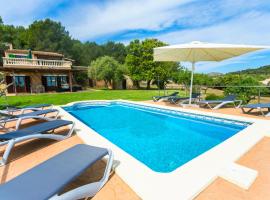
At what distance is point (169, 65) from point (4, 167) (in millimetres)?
26263

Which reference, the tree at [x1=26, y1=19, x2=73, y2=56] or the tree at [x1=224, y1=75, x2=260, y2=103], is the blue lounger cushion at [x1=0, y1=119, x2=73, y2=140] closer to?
the tree at [x1=224, y1=75, x2=260, y2=103]

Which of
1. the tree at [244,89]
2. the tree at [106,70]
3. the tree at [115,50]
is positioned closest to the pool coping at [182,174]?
the tree at [244,89]

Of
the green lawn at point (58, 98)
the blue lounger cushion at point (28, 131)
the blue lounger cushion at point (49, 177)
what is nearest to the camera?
the blue lounger cushion at point (49, 177)

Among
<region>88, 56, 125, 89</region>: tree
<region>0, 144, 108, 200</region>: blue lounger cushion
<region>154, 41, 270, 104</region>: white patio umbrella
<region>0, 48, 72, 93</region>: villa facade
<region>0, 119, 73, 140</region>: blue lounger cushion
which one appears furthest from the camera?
<region>88, 56, 125, 89</region>: tree

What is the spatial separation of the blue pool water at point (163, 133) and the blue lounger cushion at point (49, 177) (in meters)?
1.86

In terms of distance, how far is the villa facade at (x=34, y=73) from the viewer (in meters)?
19.6

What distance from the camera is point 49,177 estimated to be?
212cm

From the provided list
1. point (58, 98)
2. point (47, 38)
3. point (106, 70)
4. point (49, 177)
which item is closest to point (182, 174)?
point (49, 177)

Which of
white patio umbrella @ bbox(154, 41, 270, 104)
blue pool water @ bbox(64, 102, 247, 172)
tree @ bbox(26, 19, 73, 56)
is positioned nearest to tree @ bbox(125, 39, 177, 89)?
tree @ bbox(26, 19, 73, 56)

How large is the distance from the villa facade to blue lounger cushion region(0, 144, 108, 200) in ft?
66.4

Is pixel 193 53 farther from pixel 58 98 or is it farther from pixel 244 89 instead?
pixel 58 98

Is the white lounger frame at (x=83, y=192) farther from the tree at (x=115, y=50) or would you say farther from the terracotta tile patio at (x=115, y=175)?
the tree at (x=115, y=50)

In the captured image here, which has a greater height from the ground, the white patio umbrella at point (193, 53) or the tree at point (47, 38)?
the tree at point (47, 38)

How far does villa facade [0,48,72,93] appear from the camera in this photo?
64.4 ft
